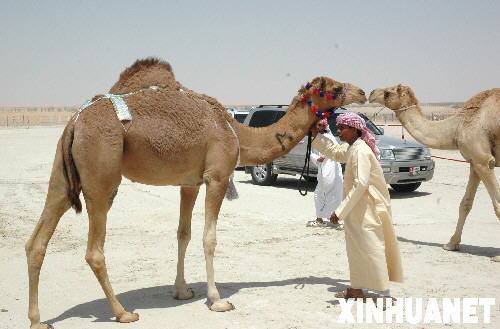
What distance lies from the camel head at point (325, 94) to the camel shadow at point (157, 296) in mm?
2202

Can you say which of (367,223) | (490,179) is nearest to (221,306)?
(367,223)

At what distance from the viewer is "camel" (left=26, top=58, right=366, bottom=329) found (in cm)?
588

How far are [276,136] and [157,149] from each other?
1537mm

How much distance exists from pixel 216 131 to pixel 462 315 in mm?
3224

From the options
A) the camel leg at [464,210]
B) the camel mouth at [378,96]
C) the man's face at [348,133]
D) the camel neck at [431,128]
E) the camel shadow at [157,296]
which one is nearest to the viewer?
the camel shadow at [157,296]

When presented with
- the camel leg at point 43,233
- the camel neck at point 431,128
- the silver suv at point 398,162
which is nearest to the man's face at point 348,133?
the camel leg at point 43,233

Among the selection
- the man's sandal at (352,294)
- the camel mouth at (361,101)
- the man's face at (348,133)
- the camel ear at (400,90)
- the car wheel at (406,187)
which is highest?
the camel ear at (400,90)

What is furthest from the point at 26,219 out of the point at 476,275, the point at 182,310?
the point at 476,275

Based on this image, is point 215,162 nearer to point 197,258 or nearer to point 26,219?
point 197,258

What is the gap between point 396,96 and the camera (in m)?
9.69

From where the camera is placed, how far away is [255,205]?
14.3 metres

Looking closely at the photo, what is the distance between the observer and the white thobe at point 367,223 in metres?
6.23

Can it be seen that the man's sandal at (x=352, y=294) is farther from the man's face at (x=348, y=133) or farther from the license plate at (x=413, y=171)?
the license plate at (x=413, y=171)

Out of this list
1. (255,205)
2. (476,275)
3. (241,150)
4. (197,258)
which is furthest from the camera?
(255,205)
